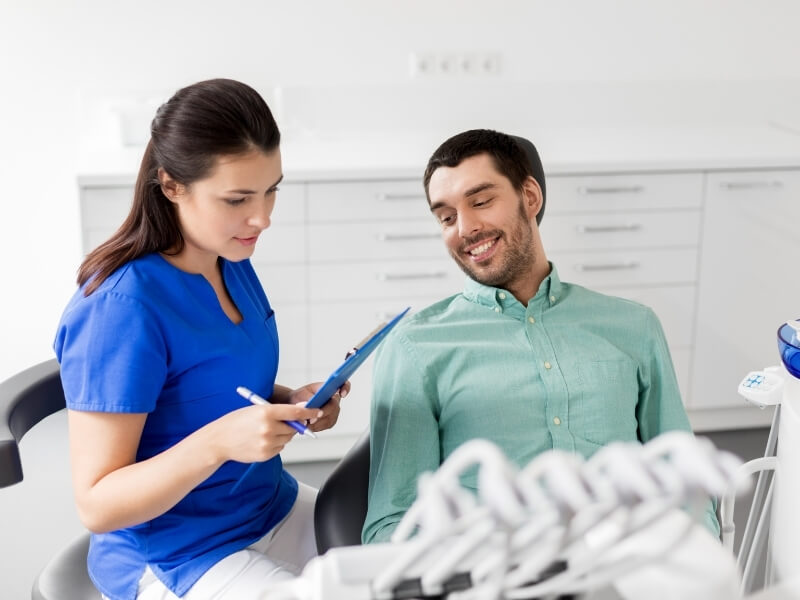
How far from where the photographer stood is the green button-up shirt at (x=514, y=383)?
1611 mm

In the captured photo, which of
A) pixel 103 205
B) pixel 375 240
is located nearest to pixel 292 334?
pixel 375 240

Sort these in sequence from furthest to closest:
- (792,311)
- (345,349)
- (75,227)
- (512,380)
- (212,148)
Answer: (75,227) → (792,311) → (345,349) → (512,380) → (212,148)

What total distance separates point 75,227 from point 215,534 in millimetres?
2391

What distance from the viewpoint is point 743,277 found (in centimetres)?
325

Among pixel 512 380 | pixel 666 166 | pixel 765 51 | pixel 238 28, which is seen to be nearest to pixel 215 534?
pixel 512 380

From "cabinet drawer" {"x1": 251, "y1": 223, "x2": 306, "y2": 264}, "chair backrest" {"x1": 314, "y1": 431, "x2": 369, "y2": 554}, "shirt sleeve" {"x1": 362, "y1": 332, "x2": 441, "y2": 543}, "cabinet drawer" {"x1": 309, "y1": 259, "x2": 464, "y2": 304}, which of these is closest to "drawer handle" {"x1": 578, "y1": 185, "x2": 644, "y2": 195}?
"cabinet drawer" {"x1": 309, "y1": 259, "x2": 464, "y2": 304}

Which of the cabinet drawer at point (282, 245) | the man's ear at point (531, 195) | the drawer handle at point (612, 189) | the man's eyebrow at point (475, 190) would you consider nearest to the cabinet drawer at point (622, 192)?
the drawer handle at point (612, 189)

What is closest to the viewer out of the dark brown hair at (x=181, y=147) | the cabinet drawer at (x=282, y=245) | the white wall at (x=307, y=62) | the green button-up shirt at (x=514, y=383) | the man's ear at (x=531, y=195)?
the dark brown hair at (x=181, y=147)

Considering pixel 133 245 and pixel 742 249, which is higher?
pixel 133 245

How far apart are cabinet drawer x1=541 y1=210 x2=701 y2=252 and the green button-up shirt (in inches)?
52.3

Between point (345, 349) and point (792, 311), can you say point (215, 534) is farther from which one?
point (792, 311)

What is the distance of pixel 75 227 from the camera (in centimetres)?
361

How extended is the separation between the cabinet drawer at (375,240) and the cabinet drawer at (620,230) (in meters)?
0.36

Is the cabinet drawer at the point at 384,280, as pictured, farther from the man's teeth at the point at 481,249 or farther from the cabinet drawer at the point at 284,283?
the man's teeth at the point at 481,249
